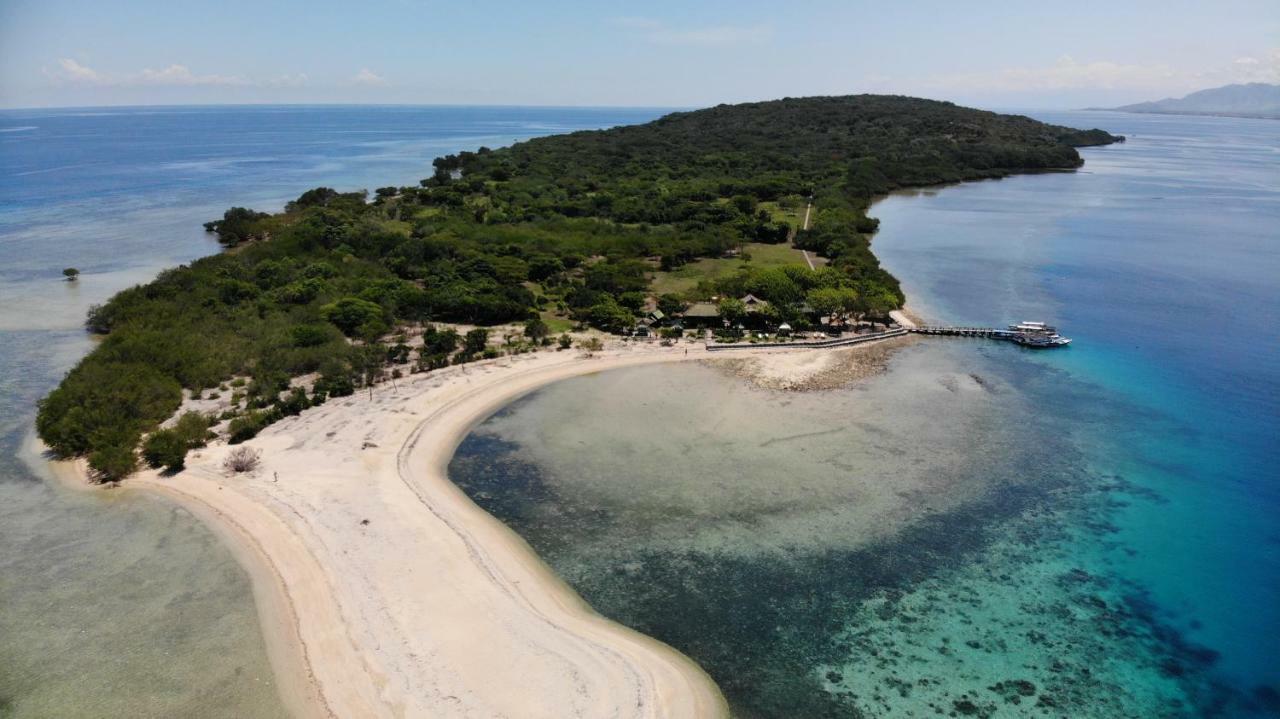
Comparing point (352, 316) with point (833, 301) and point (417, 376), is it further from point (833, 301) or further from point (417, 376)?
point (833, 301)

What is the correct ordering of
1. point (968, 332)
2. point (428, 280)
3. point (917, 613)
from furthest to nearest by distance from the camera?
point (428, 280) < point (968, 332) < point (917, 613)

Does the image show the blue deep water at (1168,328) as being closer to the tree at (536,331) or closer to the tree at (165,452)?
the tree at (536,331)

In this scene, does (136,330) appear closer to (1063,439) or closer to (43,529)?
(43,529)

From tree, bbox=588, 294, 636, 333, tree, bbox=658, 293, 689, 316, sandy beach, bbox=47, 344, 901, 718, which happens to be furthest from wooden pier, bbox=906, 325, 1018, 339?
sandy beach, bbox=47, 344, 901, 718

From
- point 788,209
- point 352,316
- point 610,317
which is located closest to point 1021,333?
point 610,317

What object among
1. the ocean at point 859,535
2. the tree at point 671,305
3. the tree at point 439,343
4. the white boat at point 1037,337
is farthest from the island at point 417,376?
the white boat at point 1037,337

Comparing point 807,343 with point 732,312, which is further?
point 732,312

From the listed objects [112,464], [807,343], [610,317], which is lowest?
[112,464]

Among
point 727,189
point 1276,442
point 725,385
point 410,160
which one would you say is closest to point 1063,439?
point 1276,442
